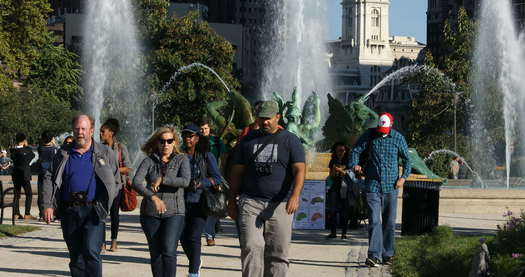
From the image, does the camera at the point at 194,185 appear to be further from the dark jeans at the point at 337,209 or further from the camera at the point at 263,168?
the dark jeans at the point at 337,209

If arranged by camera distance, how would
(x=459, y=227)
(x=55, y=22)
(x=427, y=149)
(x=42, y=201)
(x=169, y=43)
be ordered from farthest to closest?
(x=55, y=22) < (x=169, y=43) < (x=427, y=149) < (x=459, y=227) < (x=42, y=201)

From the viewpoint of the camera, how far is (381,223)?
14.1 metres

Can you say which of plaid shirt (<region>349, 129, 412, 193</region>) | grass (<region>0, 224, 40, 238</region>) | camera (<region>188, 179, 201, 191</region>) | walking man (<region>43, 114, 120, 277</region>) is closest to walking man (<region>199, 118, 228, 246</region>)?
plaid shirt (<region>349, 129, 412, 193</region>)

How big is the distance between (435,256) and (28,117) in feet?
163

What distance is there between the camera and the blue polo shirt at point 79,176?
1040 centimetres

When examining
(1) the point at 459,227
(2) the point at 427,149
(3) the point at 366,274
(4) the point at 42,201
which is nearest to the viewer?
(4) the point at 42,201

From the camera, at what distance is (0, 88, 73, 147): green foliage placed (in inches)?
2394

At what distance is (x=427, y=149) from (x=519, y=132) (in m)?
7.94

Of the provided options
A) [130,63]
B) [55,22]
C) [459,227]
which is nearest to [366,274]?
[459,227]

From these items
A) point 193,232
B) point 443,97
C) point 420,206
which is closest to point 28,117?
point 443,97

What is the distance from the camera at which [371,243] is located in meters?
14.0

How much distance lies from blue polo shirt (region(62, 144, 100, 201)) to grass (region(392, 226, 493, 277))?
334cm

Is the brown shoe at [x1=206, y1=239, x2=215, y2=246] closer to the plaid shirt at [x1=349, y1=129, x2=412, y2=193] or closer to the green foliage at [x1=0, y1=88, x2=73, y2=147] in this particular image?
the plaid shirt at [x1=349, y1=129, x2=412, y2=193]

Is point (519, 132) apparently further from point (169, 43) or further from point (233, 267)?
point (233, 267)
